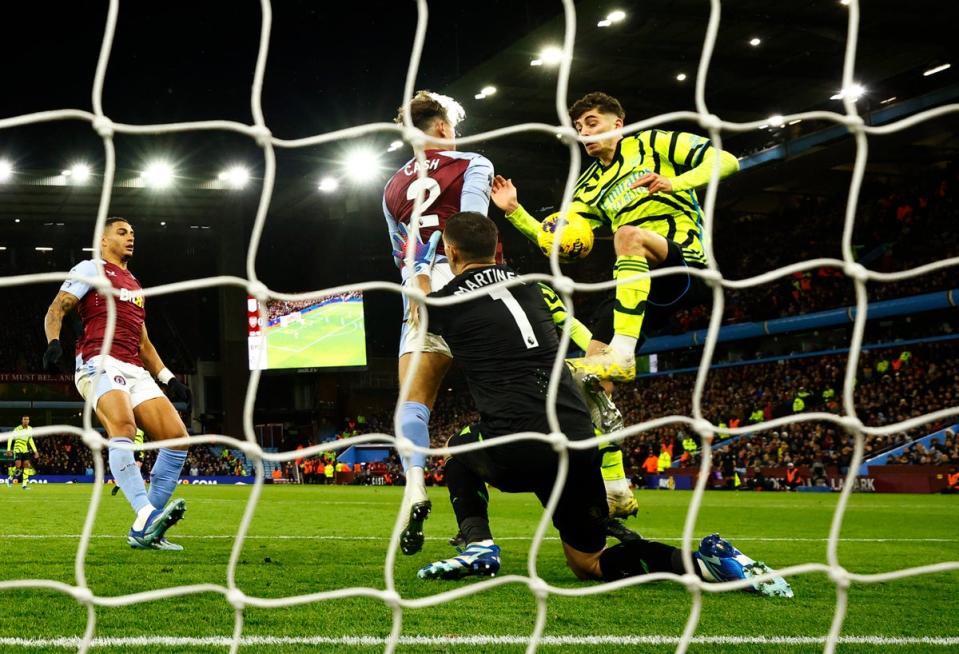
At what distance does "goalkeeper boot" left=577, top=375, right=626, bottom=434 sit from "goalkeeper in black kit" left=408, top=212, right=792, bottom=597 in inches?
21.3

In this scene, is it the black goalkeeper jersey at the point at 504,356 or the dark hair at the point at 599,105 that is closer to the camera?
the black goalkeeper jersey at the point at 504,356

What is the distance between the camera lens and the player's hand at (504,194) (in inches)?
181

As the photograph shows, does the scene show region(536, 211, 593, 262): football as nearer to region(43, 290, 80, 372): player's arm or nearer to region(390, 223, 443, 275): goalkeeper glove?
region(390, 223, 443, 275): goalkeeper glove

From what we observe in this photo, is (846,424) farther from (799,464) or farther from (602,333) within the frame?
(799,464)

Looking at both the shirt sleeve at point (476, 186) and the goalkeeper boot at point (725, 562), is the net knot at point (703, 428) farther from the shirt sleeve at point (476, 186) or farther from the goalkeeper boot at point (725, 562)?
the shirt sleeve at point (476, 186)

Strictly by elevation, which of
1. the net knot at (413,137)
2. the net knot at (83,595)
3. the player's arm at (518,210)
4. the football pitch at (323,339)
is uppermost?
the football pitch at (323,339)

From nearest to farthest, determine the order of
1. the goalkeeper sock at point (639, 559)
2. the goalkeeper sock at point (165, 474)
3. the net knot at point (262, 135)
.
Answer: the net knot at point (262, 135), the goalkeeper sock at point (639, 559), the goalkeeper sock at point (165, 474)

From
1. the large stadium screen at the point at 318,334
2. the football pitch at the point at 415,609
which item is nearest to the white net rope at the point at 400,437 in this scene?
the football pitch at the point at 415,609

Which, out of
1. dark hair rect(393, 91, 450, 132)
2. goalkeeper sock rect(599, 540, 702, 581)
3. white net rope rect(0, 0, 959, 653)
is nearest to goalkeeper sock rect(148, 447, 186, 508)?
dark hair rect(393, 91, 450, 132)

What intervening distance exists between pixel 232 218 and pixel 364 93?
12.2 meters

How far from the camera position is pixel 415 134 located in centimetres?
257

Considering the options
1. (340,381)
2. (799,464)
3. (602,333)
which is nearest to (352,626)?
(602,333)

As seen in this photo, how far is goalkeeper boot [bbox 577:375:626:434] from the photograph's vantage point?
13.8 ft

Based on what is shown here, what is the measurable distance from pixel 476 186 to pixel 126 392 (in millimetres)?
2338
